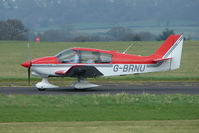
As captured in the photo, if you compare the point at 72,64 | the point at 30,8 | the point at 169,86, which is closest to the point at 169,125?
the point at 72,64

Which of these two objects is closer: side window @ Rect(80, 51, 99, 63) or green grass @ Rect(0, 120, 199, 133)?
green grass @ Rect(0, 120, 199, 133)

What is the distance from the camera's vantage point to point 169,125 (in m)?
10.9

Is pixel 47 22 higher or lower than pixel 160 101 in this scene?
higher

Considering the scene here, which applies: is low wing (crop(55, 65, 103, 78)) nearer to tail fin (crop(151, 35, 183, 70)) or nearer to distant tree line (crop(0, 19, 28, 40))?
tail fin (crop(151, 35, 183, 70))

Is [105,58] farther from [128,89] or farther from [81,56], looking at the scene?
[128,89]

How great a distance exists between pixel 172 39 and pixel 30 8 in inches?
4759

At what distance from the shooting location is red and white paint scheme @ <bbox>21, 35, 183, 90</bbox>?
1855 cm

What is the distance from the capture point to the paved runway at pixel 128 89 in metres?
18.0

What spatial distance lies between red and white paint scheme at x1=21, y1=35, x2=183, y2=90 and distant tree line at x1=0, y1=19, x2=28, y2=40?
61.5 m

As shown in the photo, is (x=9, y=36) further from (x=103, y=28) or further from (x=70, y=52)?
(x=70, y=52)

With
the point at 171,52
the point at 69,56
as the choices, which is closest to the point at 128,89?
the point at 171,52

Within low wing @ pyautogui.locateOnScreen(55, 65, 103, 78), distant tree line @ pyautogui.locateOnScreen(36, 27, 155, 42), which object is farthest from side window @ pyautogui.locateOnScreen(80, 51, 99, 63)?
distant tree line @ pyautogui.locateOnScreen(36, 27, 155, 42)

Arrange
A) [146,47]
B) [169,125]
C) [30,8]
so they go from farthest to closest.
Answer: [30,8] → [146,47] → [169,125]

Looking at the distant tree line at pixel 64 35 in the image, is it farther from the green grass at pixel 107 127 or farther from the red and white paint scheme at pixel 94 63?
the green grass at pixel 107 127
